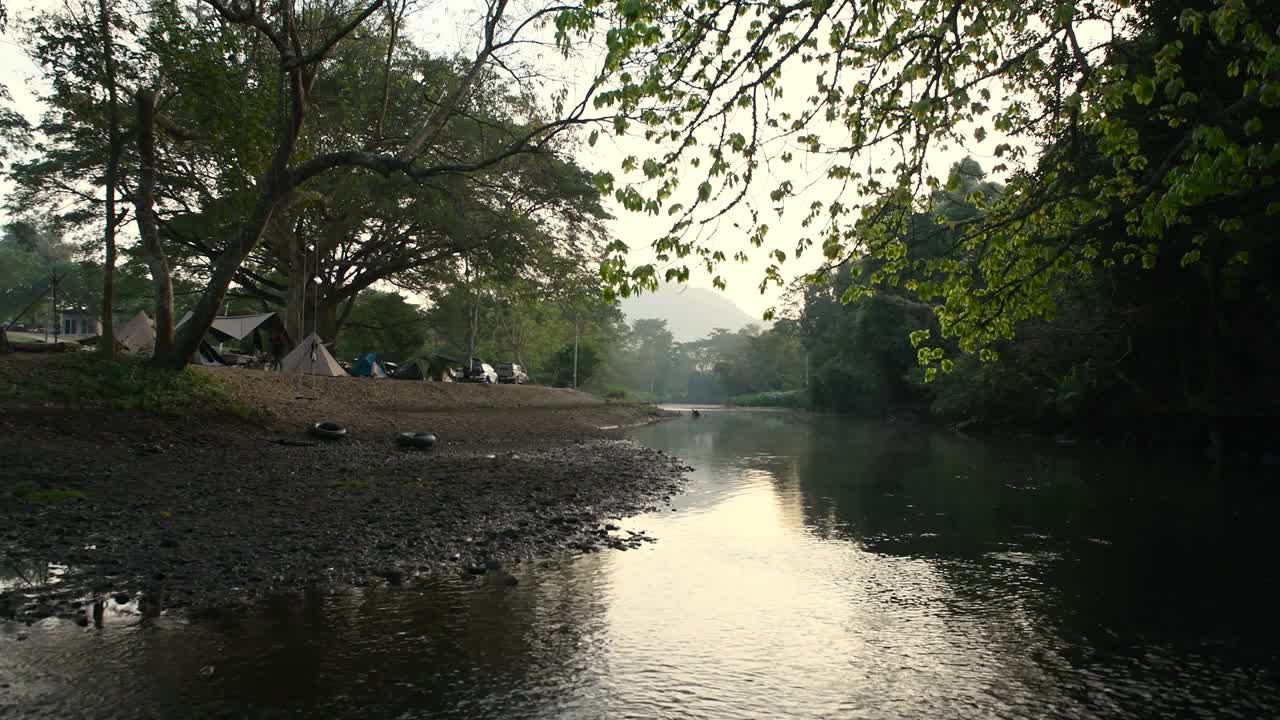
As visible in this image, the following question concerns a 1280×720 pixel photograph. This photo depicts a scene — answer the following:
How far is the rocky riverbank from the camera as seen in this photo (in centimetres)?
802

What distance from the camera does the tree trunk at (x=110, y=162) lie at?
53.3 ft

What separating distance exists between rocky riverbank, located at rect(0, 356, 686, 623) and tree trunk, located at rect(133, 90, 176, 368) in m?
2.57

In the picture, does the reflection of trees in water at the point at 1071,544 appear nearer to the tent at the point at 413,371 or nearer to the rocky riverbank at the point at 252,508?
the rocky riverbank at the point at 252,508

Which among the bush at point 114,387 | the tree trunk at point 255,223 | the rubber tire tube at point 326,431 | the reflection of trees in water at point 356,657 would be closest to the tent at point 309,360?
the rubber tire tube at point 326,431

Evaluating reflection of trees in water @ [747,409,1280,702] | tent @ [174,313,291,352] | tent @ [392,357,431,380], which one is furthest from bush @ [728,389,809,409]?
reflection of trees in water @ [747,409,1280,702]

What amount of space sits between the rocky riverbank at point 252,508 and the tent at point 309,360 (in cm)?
432

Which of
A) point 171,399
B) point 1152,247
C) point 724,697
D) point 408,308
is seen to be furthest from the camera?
point 408,308

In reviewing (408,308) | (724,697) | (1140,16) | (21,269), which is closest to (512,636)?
(724,697)

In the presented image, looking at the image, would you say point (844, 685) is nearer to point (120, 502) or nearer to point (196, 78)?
point (120, 502)

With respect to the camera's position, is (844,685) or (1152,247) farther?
(1152,247)

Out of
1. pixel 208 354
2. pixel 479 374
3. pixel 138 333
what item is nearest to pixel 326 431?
pixel 208 354

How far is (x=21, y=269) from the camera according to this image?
74625 millimetres

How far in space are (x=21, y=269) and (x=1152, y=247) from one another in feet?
307

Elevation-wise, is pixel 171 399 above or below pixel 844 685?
above
